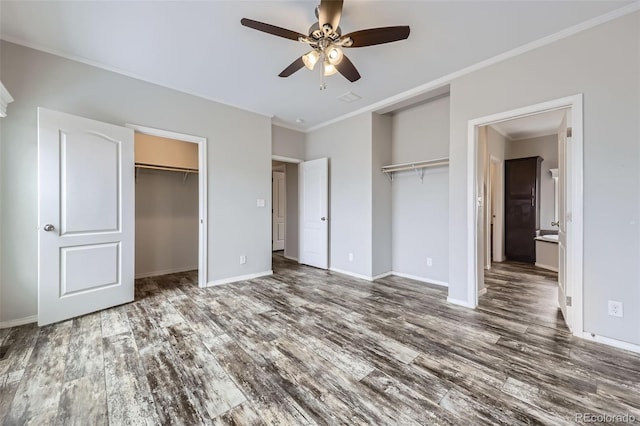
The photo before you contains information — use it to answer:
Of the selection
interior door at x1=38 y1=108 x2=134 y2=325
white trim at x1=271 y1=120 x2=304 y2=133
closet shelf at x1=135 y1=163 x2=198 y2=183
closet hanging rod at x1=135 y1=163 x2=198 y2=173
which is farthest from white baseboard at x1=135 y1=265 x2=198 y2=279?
white trim at x1=271 y1=120 x2=304 y2=133

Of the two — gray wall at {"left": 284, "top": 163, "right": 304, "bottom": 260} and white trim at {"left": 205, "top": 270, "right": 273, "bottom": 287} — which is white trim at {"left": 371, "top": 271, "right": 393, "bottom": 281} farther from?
gray wall at {"left": 284, "top": 163, "right": 304, "bottom": 260}

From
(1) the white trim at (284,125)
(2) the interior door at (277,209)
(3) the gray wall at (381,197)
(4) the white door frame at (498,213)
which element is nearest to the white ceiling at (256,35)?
(3) the gray wall at (381,197)

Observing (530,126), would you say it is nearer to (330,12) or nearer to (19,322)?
(330,12)

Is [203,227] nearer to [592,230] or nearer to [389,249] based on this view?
[389,249]

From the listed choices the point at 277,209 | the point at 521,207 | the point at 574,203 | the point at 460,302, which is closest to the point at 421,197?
the point at 460,302

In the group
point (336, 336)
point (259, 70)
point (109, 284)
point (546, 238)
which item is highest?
point (259, 70)

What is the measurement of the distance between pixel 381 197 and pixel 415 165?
72 cm

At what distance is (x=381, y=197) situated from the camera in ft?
13.7

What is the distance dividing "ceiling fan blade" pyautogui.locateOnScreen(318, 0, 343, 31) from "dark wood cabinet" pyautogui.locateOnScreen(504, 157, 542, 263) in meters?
5.40

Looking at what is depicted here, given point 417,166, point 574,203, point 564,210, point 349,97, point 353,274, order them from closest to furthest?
point 574,203
point 564,210
point 349,97
point 417,166
point 353,274

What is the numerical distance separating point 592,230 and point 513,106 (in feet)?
4.40

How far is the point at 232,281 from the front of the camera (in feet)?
12.9

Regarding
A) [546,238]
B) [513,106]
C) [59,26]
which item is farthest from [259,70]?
[546,238]

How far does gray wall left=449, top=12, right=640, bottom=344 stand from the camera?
2.03 meters
